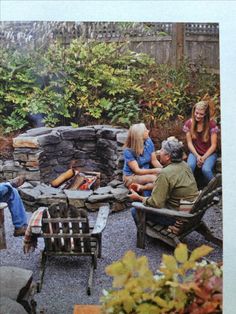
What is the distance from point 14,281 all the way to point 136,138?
700 mm

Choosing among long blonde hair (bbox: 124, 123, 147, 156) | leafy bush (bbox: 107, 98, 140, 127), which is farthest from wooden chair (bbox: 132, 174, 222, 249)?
leafy bush (bbox: 107, 98, 140, 127)

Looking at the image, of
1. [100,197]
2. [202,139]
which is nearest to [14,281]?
[100,197]

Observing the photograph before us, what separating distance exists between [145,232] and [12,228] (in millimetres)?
501

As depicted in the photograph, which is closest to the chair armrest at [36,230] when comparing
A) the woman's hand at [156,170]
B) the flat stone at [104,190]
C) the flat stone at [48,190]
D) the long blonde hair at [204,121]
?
the flat stone at [48,190]

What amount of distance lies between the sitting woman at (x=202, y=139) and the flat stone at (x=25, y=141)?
57 centimetres

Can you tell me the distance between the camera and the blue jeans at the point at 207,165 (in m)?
2.58

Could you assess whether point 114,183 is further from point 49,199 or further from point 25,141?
point 25,141

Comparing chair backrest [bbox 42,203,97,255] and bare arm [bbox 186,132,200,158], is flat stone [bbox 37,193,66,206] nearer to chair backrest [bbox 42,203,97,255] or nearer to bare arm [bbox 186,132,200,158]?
chair backrest [bbox 42,203,97,255]

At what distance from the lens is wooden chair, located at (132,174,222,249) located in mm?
2562

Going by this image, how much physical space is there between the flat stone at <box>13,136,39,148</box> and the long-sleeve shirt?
0.47 meters

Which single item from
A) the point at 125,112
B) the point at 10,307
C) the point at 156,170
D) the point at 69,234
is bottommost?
the point at 10,307

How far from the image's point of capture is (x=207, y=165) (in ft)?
8.45

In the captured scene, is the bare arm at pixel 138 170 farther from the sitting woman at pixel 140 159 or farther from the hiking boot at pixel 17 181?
the hiking boot at pixel 17 181

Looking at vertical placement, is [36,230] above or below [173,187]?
below
